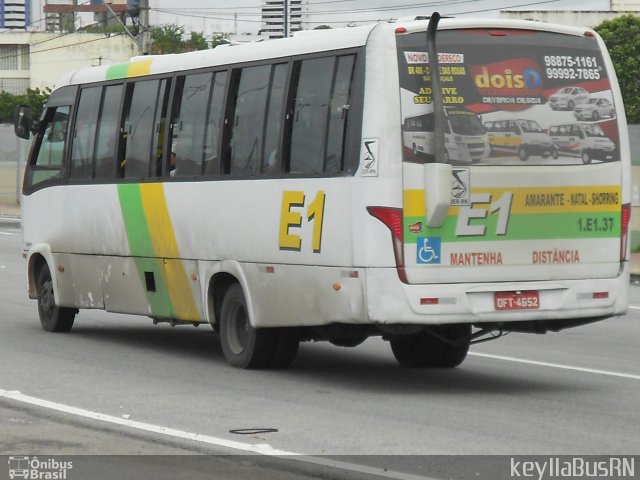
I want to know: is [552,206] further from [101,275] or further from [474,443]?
[101,275]

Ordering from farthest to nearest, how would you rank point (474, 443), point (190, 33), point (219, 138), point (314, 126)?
point (190, 33) → point (219, 138) → point (314, 126) → point (474, 443)

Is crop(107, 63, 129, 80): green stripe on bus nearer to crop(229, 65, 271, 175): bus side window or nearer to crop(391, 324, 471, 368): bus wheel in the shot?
crop(229, 65, 271, 175): bus side window

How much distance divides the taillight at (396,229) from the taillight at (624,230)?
80.8 inches

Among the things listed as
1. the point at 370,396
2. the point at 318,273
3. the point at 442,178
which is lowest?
the point at 370,396

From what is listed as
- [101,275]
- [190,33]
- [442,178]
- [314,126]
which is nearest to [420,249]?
[442,178]

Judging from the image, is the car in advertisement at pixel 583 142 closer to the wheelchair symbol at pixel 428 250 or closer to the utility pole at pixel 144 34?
the wheelchair symbol at pixel 428 250

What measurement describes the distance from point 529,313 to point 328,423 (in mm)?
2357

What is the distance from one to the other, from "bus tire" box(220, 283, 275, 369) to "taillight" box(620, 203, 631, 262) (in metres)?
3.03

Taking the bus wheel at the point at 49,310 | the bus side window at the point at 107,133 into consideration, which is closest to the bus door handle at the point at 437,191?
the bus side window at the point at 107,133

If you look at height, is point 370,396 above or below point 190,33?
below

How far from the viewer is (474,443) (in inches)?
390

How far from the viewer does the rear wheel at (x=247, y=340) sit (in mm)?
13727

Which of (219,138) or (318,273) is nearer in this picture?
(318,273)

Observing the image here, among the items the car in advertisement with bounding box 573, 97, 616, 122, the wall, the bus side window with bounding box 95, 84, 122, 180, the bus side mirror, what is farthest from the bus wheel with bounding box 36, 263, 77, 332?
the wall
